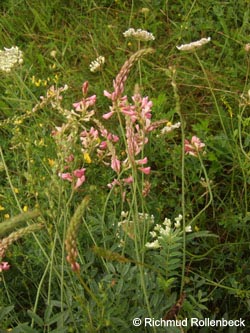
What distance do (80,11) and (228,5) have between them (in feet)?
2.64

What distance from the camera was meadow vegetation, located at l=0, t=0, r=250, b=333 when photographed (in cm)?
146

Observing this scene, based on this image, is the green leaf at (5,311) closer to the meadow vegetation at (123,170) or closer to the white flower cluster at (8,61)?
the meadow vegetation at (123,170)

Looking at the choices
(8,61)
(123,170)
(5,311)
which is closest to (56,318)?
(5,311)

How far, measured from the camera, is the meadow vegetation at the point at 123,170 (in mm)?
1463

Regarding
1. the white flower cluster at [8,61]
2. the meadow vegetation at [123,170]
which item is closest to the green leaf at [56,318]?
the meadow vegetation at [123,170]

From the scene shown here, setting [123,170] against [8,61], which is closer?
[123,170]

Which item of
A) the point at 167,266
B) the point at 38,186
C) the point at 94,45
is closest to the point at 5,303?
the point at 38,186

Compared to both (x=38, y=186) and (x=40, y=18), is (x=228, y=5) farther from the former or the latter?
(x=38, y=186)

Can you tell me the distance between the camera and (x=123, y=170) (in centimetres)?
158

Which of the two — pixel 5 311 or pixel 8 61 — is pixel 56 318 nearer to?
pixel 5 311

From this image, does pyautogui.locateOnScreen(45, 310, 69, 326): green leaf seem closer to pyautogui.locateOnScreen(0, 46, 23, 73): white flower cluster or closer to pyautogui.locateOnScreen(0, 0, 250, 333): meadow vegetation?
pyautogui.locateOnScreen(0, 0, 250, 333): meadow vegetation

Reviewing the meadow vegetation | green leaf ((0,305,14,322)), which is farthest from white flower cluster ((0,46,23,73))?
green leaf ((0,305,14,322))

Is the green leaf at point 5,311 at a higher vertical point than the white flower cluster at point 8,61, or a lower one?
lower

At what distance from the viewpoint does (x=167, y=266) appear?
159cm
